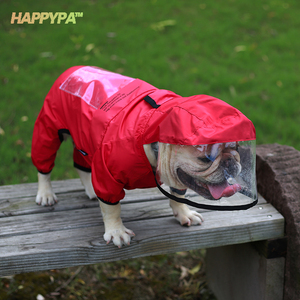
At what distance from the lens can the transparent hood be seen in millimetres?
1356

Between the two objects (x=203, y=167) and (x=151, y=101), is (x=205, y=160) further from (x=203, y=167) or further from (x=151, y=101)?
(x=151, y=101)

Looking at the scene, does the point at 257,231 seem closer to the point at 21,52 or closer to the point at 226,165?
the point at 226,165

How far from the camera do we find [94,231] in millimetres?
1889

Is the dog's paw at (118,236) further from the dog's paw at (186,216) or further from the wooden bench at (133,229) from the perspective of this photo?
the dog's paw at (186,216)

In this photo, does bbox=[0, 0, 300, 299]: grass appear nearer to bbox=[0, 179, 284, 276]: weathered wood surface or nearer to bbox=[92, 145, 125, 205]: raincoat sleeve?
bbox=[0, 179, 284, 276]: weathered wood surface

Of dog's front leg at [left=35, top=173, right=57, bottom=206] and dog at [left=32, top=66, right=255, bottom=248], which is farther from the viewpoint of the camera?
dog's front leg at [left=35, top=173, right=57, bottom=206]

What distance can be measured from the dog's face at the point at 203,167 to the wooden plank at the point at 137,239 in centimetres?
49

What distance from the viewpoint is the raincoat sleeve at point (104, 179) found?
1.63 meters

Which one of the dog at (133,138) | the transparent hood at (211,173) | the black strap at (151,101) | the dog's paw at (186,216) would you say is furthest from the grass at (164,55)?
the transparent hood at (211,173)

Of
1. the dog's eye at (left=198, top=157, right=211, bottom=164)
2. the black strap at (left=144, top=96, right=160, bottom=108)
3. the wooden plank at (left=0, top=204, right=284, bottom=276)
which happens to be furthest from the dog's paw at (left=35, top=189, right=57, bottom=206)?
the dog's eye at (left=198, top=157, right=211, bottom=164)

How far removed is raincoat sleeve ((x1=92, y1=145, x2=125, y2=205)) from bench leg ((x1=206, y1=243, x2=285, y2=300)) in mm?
959

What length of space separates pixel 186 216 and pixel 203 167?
615 millimetres

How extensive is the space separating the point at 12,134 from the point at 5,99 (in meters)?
0.71

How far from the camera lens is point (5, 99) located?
4312mm
